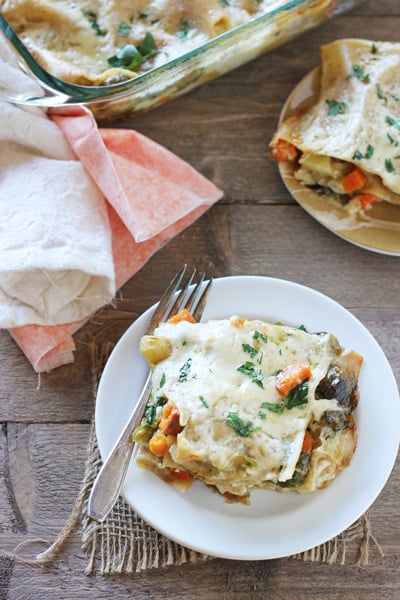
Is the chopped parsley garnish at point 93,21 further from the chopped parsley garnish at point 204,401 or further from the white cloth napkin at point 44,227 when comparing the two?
the chopped parsley garnish at point 204,401

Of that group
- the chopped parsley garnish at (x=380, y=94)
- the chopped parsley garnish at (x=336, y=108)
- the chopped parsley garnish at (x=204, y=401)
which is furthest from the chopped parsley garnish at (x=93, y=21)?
the chopped parsley garnish at (x=204, y=401)

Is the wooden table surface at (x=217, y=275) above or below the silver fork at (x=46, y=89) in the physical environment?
below

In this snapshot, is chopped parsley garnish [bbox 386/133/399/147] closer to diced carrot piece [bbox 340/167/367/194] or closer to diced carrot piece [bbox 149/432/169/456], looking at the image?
diced carrot piece [bbox 340/167/367/194]

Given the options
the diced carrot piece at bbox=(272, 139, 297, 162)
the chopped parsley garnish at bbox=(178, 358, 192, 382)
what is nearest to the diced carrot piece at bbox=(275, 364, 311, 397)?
the chopped parsley garnish at bbox=(178, 358, 192, 382)

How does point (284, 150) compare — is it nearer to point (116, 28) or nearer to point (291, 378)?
point (116, 28)

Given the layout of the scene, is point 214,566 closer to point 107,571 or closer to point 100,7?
point 107,571

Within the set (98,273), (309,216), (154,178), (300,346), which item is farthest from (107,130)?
(300,346)
